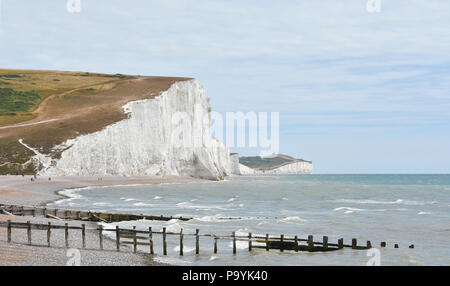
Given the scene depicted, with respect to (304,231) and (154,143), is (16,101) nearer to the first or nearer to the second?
(154,143)

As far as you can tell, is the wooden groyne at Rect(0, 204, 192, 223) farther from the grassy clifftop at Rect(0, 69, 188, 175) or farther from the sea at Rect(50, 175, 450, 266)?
the grassy clifftop at Rect(0, 69, 188, 175)

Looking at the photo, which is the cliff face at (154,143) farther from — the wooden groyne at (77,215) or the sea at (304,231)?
the wooden groyne at (77,215)

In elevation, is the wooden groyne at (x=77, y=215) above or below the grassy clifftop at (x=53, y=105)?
below

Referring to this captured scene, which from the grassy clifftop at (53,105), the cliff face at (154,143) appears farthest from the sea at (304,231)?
the grassy clifftop at (53,105)

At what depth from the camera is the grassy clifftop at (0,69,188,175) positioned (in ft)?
338

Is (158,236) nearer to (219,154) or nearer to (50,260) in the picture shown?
(50,260)

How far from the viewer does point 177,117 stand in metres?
132

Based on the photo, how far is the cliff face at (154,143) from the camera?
352ft

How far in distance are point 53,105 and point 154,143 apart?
37428 millimetres

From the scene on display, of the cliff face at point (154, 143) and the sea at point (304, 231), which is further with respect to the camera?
the cliff face at point (154, 143)

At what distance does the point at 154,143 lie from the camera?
404ft

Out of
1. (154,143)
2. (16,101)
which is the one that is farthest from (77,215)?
(16,101)

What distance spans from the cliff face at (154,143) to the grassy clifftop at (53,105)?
2.59 meters

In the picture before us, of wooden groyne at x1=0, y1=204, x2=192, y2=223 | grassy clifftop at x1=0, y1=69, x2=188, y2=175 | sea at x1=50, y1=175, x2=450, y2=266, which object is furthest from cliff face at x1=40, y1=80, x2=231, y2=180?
wooden groyne at x1=0, y1=204, x2=192, y2=223
